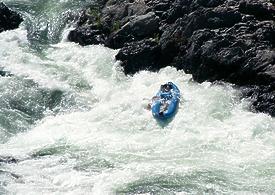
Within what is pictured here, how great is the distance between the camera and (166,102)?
19328 millimetres

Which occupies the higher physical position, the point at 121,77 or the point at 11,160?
the point at 121,77

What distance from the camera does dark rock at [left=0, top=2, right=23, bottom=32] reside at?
25.9 meters

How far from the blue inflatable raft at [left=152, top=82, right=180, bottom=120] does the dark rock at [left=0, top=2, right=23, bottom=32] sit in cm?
928

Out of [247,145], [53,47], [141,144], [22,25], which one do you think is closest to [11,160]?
[141,144]

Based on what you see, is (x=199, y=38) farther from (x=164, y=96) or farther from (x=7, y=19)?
(x=7, y=19)

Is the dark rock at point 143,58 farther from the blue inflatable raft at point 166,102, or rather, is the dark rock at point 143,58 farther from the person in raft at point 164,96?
the blue inflatable raft at point 166,102

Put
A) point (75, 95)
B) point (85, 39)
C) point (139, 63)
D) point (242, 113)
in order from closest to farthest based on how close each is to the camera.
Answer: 1. point (242, 113)
2. point (75, 95)
3. point (139, 63)
4. point (85, 39)

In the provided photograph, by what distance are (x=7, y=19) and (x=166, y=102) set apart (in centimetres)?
1045

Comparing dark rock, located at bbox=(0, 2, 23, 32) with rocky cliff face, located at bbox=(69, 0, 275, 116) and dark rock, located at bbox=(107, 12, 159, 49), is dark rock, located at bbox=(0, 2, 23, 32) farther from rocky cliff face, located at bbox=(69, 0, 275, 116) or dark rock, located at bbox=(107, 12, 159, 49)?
dark rock, located at bbox=(107, 12, 159, 49)

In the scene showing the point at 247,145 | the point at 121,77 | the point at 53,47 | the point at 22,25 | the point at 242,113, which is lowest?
the point at 247,145

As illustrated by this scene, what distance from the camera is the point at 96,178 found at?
15.6 metres

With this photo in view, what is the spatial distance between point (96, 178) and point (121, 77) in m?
6.98

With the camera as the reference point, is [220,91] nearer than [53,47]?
Yes

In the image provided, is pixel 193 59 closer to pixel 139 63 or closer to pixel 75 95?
pixel 139 63
